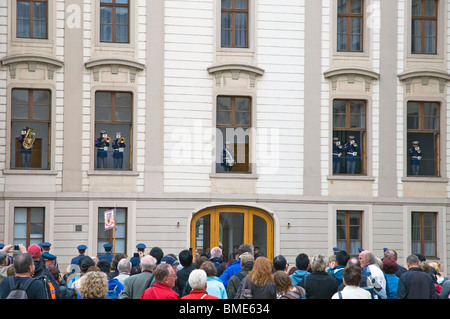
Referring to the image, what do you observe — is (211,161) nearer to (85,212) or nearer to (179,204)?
(179,204)

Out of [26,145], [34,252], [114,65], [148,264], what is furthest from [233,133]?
[34,252]

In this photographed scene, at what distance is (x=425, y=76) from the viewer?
29.9m

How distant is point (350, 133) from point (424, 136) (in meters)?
2.64

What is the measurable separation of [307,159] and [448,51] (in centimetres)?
620

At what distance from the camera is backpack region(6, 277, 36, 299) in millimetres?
10438

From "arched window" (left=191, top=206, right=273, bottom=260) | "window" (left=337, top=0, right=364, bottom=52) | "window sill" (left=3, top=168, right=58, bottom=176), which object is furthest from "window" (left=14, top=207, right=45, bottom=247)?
"window" (left=337, top=0, right=364, bottom=52)

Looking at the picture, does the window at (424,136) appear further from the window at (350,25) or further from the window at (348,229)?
the window at (350,25)

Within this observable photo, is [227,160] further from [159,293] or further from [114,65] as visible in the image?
[159,293]

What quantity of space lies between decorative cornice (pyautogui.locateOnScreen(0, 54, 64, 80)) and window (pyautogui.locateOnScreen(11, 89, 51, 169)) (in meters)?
0.64

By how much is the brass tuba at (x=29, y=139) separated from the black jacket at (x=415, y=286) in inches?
653

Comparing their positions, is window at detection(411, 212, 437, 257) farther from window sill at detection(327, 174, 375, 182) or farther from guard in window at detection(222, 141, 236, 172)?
guard in window at detection(222, 141, 236, 172)

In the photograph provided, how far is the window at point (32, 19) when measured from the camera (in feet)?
91.2

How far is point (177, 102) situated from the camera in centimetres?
2839
